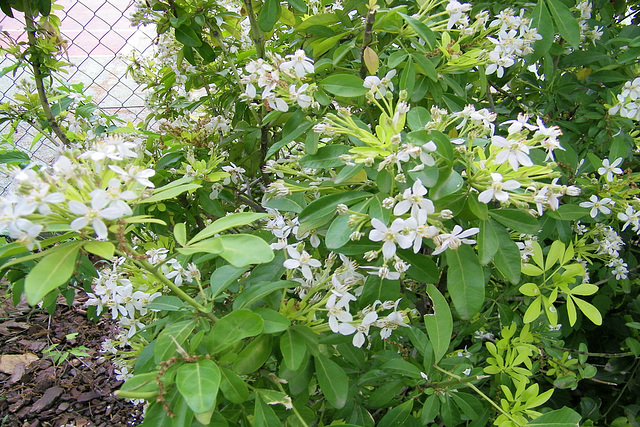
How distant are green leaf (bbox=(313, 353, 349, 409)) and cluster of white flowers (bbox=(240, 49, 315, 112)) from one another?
1.88 ft

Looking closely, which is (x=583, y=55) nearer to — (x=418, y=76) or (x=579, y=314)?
(x=418, y=76)

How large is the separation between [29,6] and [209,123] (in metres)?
0.71

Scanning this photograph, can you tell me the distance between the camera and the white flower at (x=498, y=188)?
33.2 inches

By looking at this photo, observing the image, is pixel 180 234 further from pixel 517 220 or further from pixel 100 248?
pixel 517 220

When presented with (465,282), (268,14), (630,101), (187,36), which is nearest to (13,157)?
(187,36)

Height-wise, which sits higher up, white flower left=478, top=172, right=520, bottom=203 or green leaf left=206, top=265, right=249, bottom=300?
white flower left=478, top=172, right=520, bottom=203

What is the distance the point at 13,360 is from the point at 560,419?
2.82 meters

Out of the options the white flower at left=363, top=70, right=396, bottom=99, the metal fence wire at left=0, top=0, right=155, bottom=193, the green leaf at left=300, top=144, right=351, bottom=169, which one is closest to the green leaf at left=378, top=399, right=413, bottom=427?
the green leaf at left=300, top=144, right=351, bottom=169

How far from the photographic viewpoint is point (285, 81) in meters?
1.16

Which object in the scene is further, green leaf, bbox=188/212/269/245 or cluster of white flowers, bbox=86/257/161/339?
cluster of white flowers, bbox=86/257/161/339

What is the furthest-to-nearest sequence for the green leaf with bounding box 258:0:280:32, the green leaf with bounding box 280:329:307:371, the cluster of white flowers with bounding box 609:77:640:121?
the cluster of white flowers with bounding box 609:77:640:121 → the green leaf with bounding box 258:0:280:32 → the green leaf with bounding box 280:329:307:371

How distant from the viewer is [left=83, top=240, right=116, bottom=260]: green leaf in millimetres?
722

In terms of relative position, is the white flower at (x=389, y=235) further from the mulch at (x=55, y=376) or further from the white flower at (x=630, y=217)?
the mulch at (x=55, y=376)

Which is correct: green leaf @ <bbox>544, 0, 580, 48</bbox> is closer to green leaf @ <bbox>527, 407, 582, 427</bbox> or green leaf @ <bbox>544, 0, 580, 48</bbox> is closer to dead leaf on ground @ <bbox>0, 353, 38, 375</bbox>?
green leaf @ <bbox>527, 407, 582, 427</bbox>
